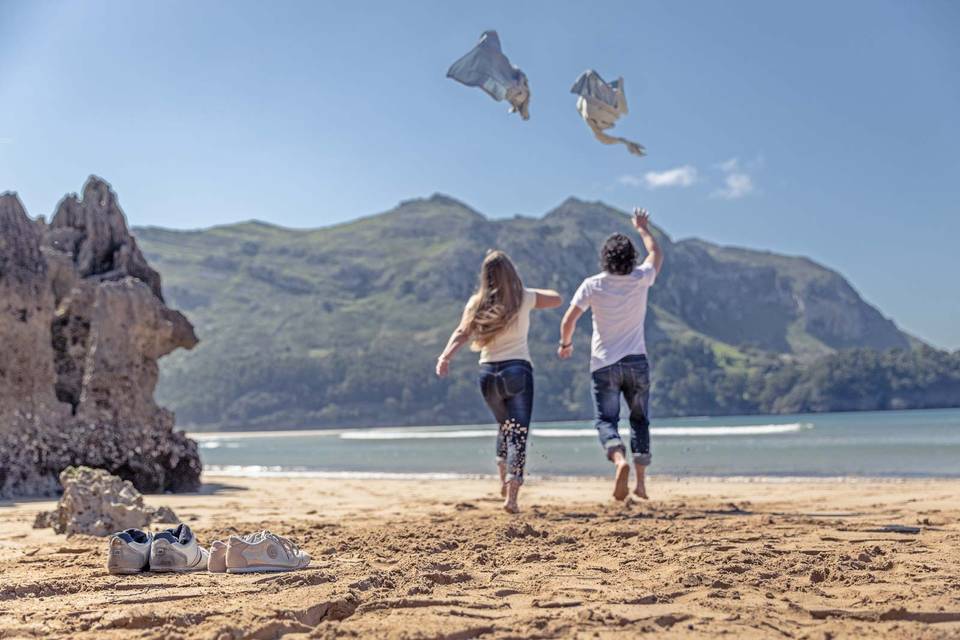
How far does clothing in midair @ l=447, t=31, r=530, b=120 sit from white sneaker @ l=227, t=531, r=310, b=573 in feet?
17.6

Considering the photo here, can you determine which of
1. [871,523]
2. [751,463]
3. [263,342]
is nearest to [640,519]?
[871,523]

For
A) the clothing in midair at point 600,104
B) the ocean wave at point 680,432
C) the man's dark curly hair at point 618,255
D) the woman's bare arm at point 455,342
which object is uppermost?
the clothing in midair at point 600,104

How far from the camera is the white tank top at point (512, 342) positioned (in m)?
6.80

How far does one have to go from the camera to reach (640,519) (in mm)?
5934

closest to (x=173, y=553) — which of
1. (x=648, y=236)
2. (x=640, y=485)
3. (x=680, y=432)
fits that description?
(x=640, y=485)

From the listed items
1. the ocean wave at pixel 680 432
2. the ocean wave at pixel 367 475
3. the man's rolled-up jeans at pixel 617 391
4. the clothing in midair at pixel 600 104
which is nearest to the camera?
the man's rolled-up jeans at pixel 617 391

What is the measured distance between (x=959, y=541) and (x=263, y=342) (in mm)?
132723

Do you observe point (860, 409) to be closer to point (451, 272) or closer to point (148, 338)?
point (451, 272)

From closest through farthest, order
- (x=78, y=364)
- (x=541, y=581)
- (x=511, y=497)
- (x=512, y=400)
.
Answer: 1. (x=541, y=581)
2. (x=511, y=497)
3. (x=512, y=400)
4. (x=78, y=364)

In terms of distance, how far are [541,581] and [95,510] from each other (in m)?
3.60

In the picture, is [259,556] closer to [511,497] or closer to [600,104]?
[511,497]

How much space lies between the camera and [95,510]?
19.9ft

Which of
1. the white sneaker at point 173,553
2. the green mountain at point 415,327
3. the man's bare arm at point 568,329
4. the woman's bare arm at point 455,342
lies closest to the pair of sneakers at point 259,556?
the white sneaker at point 173,553

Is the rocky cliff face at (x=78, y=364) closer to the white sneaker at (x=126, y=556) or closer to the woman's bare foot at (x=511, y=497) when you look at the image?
the woman's bare foot at (x=511, y=497)
